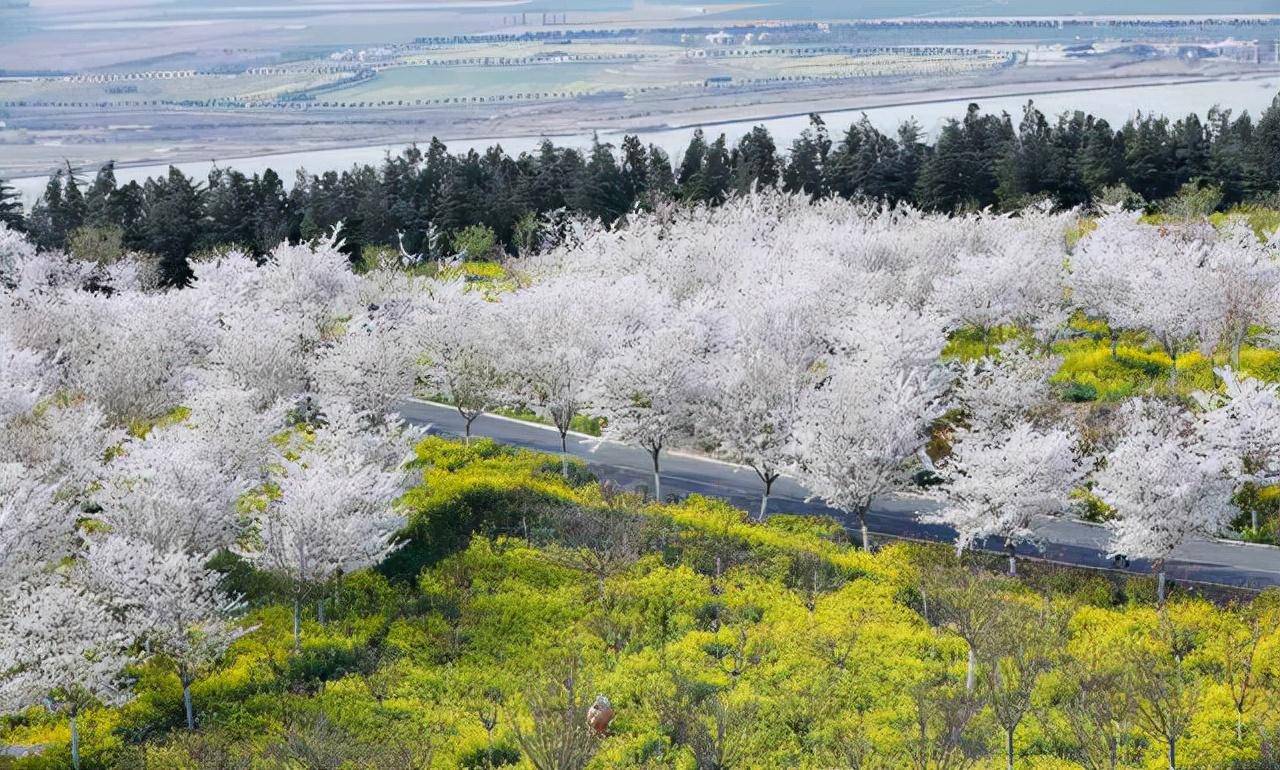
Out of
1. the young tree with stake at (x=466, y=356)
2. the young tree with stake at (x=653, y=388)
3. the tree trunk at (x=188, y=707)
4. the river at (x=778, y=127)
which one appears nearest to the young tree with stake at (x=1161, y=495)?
the young tree with stake at (x=653, y=388)

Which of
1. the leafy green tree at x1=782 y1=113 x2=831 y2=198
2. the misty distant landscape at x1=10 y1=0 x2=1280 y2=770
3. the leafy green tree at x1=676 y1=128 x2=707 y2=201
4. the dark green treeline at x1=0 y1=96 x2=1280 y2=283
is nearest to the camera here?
the misty distant landscape at x1=10 y1=0 x2=1280 y2=770

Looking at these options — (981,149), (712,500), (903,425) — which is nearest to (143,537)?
(712,500)

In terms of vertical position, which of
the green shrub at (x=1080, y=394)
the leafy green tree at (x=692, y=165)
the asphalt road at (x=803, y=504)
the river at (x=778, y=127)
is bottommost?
the asphalt road at (x=803, y=504)

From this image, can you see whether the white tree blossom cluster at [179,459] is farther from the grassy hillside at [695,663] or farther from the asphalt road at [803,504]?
the asphalt road at [803,504]

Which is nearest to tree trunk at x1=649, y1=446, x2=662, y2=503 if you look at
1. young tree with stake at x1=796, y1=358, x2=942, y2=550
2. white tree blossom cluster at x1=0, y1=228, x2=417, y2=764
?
young tree with stake at x1=796, y1=358, x2=942, y2=550

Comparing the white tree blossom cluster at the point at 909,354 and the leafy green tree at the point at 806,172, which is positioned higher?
the leafy green tree at the point at 806,172

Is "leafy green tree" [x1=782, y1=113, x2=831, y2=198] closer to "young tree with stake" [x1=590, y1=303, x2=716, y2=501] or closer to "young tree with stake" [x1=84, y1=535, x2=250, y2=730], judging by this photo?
"young tree with stake" [x1=590, y1=303, x2=716, y2=501]

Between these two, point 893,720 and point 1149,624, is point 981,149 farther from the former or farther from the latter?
point 893,720
